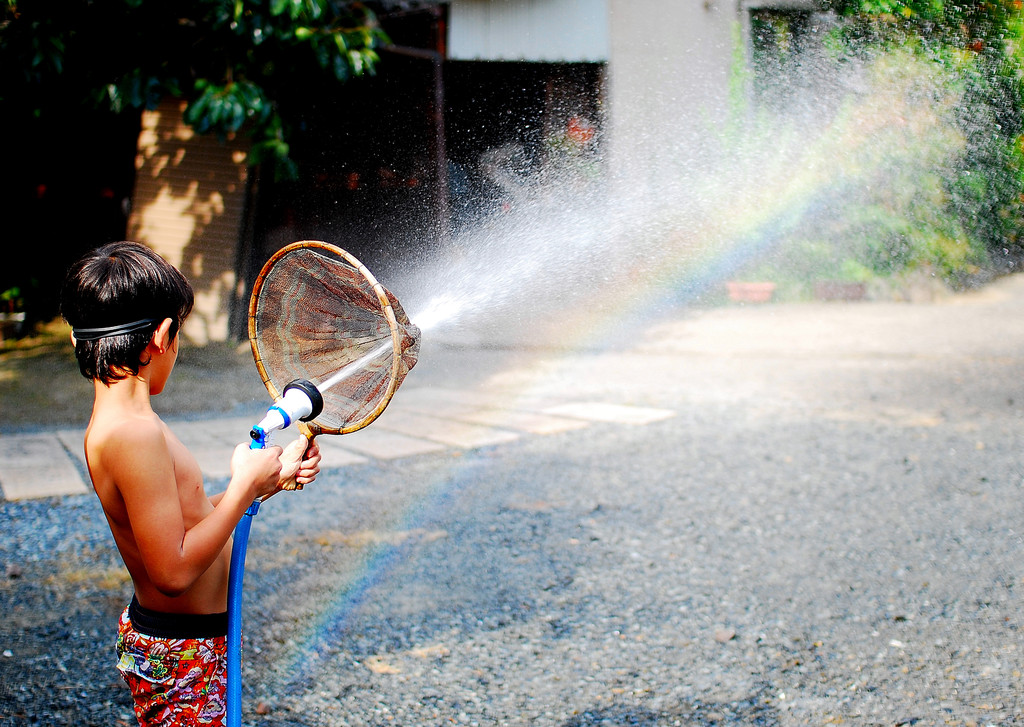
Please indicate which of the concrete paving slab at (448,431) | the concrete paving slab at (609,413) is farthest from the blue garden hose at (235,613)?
the concrete paving slab at (609,413)

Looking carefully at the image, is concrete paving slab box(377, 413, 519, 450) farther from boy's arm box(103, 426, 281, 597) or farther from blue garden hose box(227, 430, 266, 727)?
boy's arm box(103, 426, 281, 597)

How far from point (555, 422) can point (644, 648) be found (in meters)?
2.82

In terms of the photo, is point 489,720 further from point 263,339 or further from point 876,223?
point 876,223

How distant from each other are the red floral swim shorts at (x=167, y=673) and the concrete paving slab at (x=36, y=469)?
268 centimetres

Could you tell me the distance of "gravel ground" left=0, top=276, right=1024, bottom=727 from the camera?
2340 mm

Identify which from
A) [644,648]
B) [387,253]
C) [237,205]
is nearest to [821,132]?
[387,253]

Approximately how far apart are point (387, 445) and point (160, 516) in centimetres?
352

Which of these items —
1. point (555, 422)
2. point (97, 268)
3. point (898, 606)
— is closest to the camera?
point (97, 268)

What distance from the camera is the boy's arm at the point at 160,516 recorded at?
1331mm

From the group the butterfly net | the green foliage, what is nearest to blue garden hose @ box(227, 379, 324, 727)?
the butterfly net

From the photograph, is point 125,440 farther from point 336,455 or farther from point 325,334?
point 336,455

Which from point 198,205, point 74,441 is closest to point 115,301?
point 74,441

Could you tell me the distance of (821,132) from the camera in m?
7.75

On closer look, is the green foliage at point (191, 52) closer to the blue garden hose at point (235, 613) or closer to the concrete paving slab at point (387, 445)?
the concrete paving slab at point (387, 445)
